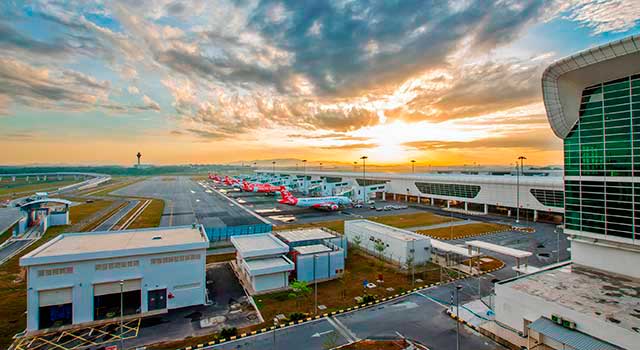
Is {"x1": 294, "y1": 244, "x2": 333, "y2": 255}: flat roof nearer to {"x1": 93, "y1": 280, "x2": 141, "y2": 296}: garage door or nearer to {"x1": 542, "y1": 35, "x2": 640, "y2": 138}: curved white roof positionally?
{"x1": 93, "y1": 280, "x2": 141, "y2": 296}: garage door

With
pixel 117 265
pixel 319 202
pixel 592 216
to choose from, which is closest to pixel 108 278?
pixel 117 265

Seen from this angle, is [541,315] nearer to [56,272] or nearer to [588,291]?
[588,291]

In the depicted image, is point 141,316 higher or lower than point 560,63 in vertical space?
lower

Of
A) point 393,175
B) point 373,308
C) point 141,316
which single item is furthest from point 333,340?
point 393,175

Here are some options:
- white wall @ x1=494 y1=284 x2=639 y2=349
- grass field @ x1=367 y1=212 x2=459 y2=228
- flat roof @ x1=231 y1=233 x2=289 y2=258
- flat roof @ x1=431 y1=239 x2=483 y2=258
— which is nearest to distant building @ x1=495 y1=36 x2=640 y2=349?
white wall @ x1=494 y1=284 x2=639 y2=349

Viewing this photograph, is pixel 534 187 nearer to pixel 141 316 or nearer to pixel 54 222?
pixel 141 316

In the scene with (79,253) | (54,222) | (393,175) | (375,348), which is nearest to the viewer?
(375,348)
